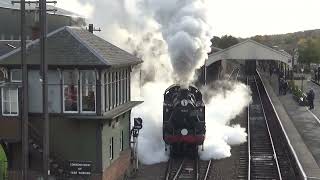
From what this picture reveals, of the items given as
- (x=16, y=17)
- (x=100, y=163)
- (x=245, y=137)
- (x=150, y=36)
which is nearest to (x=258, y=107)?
(x=150, y=36)

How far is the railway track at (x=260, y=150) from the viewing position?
20.7 metres

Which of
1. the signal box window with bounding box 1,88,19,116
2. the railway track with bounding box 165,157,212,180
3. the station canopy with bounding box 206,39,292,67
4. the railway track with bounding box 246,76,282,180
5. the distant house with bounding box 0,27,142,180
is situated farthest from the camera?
the station canopy with bounding box 206,39,292,67

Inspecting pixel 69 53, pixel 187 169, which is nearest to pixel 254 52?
pixel 187 169

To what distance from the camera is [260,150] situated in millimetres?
25156

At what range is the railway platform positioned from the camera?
20744 mm

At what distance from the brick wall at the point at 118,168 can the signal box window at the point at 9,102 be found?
3468mm

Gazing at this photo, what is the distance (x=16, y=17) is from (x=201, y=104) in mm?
16150

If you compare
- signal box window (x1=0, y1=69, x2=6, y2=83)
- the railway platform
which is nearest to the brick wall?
signal box window (x1=0, y1=69, x2=6, y2=83)

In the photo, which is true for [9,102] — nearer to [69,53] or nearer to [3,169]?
[3,169]

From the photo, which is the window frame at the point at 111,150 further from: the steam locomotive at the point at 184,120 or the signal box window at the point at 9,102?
the steam locomotive at the point at 184,120

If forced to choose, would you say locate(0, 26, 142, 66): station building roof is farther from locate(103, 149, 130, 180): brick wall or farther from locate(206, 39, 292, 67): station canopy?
locate(206, 39, 292, 67): station canopy

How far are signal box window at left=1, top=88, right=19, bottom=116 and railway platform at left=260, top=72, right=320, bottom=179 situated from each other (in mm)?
9343

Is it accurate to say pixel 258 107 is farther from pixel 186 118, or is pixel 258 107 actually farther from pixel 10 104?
pixel 10 104

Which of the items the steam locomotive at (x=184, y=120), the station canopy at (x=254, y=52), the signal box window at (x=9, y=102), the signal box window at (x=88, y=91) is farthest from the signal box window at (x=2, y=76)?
the station canopy at (x=254, y=52)
